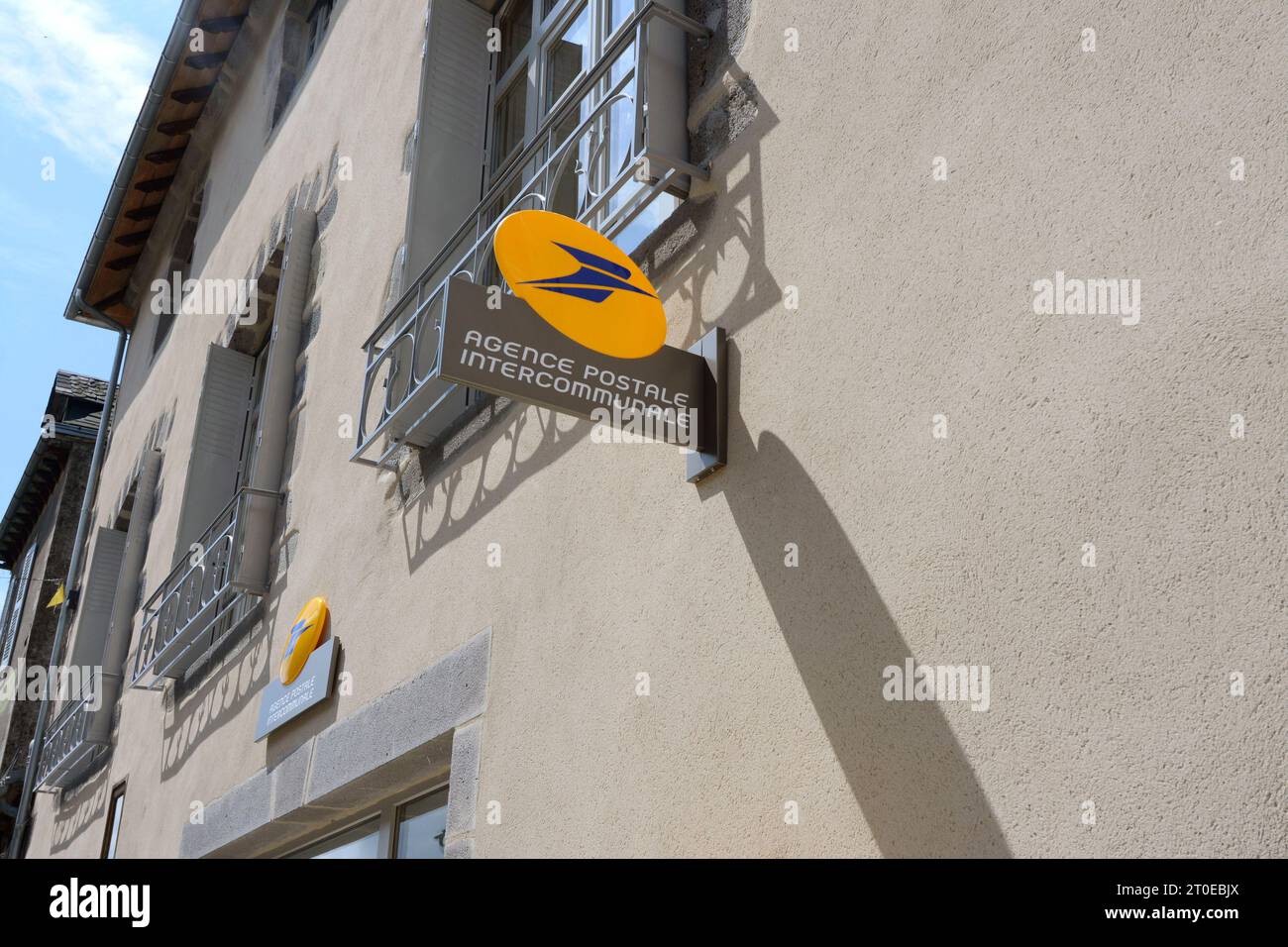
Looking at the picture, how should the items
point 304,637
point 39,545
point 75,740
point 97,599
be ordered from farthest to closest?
point 39,545 < point 97,599 < point 75,740 < point 304,637

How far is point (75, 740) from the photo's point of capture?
32.3 ft

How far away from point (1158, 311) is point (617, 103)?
8.11 ft

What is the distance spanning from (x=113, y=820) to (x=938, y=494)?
7.61 metres

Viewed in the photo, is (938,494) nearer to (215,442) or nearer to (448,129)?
(448,129)

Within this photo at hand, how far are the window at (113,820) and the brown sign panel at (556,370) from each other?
6.49 m

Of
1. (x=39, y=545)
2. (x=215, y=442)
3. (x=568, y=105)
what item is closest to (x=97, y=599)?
(x=215, y=442)

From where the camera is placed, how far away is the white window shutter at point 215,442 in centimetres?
834

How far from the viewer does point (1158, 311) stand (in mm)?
2215

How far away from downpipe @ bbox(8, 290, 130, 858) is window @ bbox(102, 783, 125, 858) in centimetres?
360

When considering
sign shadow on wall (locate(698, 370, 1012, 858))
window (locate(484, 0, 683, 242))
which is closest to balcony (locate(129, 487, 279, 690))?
window (locate(484, 0, 683, 242))

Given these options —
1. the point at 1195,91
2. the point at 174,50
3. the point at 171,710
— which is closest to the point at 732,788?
the point at 1195,91

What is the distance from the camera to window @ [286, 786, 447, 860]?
4.63m

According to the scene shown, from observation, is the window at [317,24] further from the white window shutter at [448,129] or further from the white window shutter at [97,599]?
the white window shutter at [97,599]

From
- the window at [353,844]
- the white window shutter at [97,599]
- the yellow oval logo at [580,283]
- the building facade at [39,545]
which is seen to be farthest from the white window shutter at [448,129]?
the building facade at [39,545]
